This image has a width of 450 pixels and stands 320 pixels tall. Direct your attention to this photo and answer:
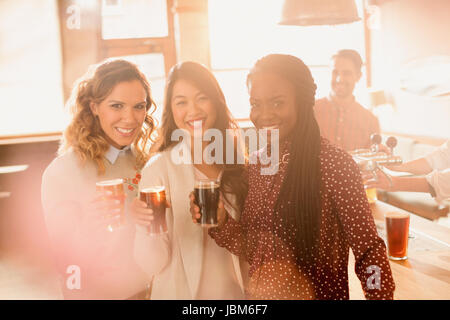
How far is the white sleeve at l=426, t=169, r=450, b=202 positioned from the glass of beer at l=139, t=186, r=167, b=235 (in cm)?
96

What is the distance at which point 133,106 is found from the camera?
1104 mm

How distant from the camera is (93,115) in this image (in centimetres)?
121

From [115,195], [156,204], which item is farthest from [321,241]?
[115,195]

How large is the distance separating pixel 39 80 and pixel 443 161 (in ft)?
A: 10.5

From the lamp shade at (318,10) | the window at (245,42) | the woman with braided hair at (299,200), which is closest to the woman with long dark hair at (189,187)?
the woman with braided hair at (299,200)

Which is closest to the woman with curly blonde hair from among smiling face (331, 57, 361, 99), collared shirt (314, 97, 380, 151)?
smiling face (331, 57, 361, 99)

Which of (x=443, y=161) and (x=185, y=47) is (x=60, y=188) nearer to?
(x=443, y=161)

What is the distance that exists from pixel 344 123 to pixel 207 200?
2.13 metres

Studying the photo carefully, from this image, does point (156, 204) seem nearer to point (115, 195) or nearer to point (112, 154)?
point (115, 195)

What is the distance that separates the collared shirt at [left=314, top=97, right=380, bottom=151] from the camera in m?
2.75

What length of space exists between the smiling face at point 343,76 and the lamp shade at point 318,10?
3.25ft

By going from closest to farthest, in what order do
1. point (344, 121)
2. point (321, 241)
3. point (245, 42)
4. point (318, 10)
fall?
point (321, 241) < point (318, 10) < point (344, 121) < point (245, 42)

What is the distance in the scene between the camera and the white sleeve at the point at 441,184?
1321mm

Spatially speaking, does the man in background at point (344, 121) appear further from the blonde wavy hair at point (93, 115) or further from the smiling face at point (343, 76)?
the blonde wavy hair at point (93, 115)
